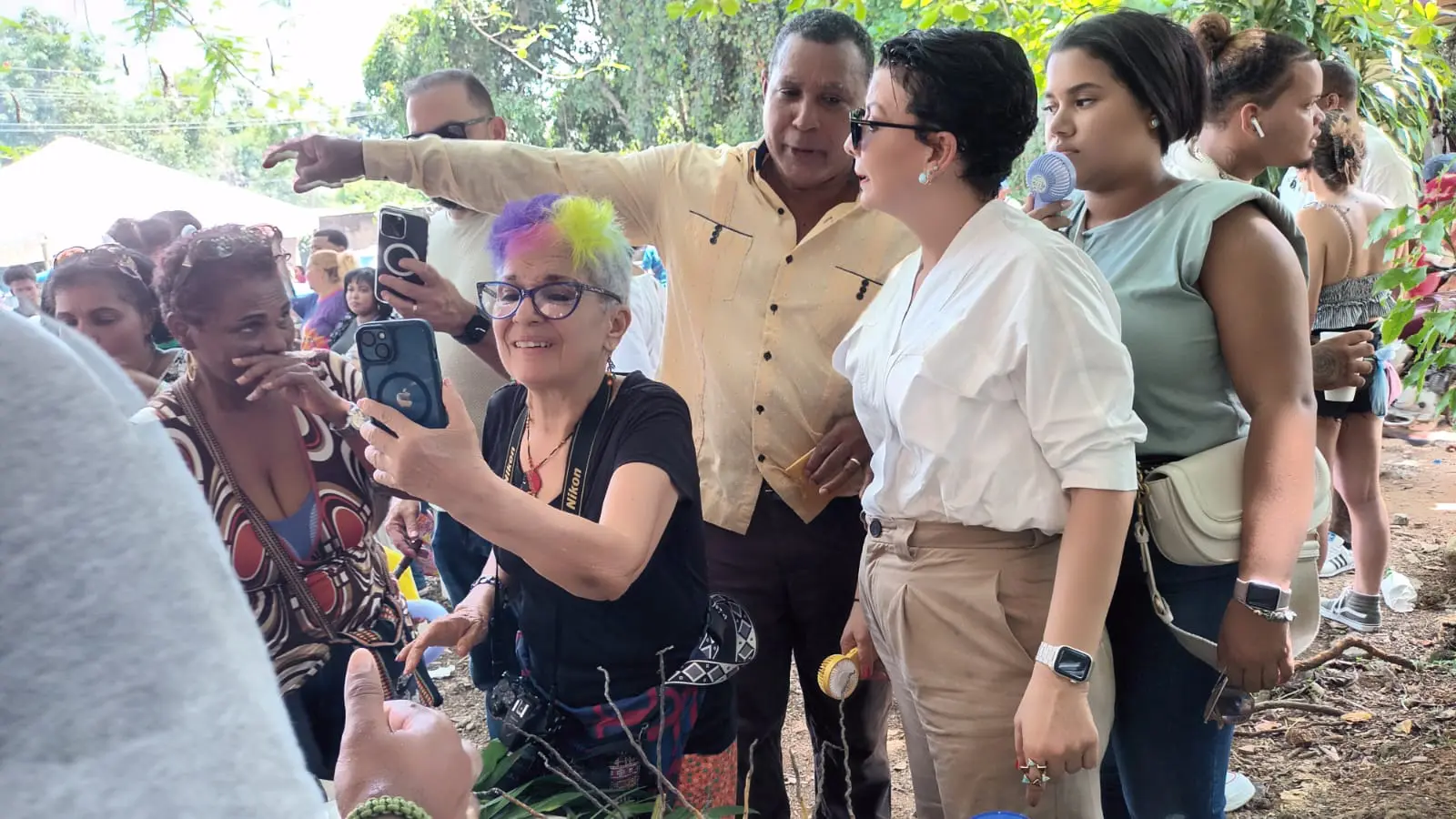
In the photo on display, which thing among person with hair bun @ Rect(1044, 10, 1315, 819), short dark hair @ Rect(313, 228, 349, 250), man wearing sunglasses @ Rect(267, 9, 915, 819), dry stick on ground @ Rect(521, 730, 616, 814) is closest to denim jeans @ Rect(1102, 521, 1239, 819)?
person with hair bun @ Rect(1044, 10, 1315, 819)

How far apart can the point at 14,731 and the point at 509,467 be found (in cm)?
122

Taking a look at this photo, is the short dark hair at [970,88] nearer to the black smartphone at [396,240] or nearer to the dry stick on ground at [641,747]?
the black smartphone at [396,240]

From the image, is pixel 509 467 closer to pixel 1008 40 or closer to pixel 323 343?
pixel 323 343

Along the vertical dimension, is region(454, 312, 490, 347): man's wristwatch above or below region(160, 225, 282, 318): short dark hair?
below

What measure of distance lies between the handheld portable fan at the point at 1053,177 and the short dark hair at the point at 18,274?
1367 mm

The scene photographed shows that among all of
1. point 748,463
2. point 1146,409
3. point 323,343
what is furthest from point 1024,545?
point 323,343

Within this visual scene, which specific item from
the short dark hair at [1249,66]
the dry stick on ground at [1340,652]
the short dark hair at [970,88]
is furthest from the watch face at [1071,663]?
the short dark hair at [1249,66]

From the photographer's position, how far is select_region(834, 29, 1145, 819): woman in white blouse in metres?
1.31

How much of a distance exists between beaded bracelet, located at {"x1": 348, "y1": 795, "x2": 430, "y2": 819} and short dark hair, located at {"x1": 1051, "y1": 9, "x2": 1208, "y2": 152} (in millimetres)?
1420

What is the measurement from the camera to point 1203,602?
157 cm

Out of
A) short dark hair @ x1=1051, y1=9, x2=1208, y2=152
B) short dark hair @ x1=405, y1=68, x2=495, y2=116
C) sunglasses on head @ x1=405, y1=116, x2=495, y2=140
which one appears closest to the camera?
short dark hair @ x1=1051, y1=9, x2=1208, y2=152

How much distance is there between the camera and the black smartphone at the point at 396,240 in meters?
1.34

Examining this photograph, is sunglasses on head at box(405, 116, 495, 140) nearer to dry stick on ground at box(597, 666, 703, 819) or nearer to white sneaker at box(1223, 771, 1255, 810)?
dry stick on ground at box(597, 666, 703, 819)

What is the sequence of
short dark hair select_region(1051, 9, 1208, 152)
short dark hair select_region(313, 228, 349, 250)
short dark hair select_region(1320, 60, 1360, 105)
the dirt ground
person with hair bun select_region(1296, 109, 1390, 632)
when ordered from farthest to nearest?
short dark hair select_region(1320, 60, 1360, 105) → person with hair bun select_region(1296, 109, 1390, 632) → the dirt ground → short dark hair select_region(1051, 9, 1208, 152) → short dark hair select_region(313, 228, 349, 250)
